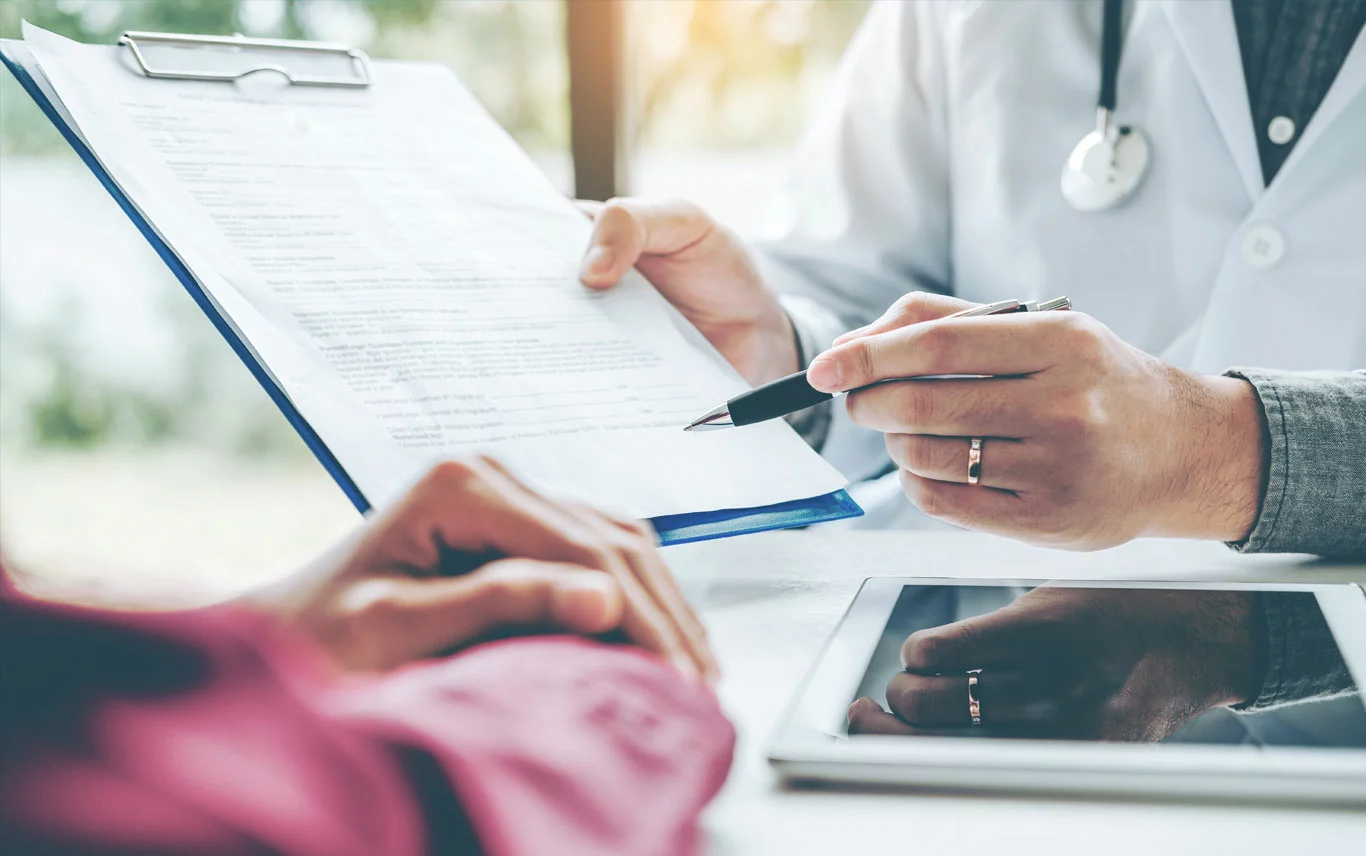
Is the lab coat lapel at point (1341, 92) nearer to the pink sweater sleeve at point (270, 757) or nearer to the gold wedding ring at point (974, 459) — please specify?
the gold wedding ring at point (974, 459)

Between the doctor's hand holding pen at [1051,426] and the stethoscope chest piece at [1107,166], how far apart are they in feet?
1.03

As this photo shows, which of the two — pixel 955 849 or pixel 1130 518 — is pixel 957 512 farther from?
pixel 955 849

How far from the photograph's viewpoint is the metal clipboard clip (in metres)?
0.62

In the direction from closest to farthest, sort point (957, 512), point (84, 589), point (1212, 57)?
point (84, 589) → point (957, 512) → point (1212, 57)

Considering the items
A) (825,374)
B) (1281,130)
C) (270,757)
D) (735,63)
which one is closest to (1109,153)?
(1281,130)

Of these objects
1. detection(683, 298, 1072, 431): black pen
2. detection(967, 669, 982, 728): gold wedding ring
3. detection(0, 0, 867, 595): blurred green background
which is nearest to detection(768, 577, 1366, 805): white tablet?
detection(967, 669, 982, 728): gold wedding ring

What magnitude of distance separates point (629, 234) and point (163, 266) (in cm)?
104

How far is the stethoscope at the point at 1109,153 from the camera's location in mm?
844

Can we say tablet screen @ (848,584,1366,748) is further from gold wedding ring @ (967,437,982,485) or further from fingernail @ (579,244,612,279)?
fingernail @ (579,244,612,279)

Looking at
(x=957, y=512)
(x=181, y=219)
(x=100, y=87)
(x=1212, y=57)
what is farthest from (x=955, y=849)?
(x=1212, y=57)

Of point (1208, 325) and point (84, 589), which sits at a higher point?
point (84, 589)

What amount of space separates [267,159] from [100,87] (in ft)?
0.29

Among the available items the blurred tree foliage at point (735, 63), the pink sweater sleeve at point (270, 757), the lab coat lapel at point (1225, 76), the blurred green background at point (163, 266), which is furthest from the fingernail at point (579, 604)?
the blurred tree foliage at point (735, 63)

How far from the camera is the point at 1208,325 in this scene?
0.81 meters
